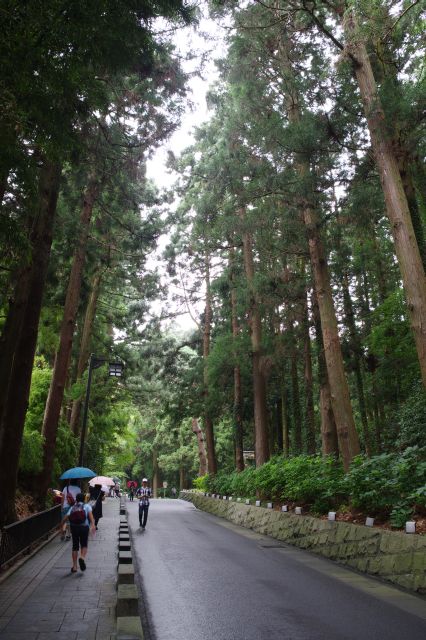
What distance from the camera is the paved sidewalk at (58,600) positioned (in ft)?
17.3

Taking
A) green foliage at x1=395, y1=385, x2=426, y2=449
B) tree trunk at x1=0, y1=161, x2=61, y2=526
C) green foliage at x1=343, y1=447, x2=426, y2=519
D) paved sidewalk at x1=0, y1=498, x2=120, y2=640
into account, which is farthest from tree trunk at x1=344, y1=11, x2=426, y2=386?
tree trunk at x1=0, y1=161, x2=61, y2=526

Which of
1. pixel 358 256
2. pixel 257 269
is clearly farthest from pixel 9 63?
pixel 358 256

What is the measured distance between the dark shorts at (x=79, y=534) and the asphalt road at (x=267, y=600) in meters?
1.24

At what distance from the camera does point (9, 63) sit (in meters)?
5.12

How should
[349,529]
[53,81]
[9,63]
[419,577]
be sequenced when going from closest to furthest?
[9,63]
[53,81]
[419,577]
[349,529]

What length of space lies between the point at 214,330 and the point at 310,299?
14.1 m

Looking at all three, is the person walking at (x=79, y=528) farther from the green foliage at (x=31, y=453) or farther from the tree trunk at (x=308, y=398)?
A: the tree trunk at (x=308, y=398)

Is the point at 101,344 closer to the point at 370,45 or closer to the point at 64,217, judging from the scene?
the point at 64,217

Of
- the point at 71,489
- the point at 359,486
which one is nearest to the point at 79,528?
the point at 71,489

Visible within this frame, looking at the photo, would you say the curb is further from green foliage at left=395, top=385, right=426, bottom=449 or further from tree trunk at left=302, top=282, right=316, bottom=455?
tree trunk at left=302, top=282, right=316, bottom=455

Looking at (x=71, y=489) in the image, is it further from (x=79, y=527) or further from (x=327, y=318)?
(x=327, y=318)

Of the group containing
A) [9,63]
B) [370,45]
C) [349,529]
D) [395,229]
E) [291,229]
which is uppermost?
[370,45]

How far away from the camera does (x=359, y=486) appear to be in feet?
34.4

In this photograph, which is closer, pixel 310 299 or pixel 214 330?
pixel 310 299
